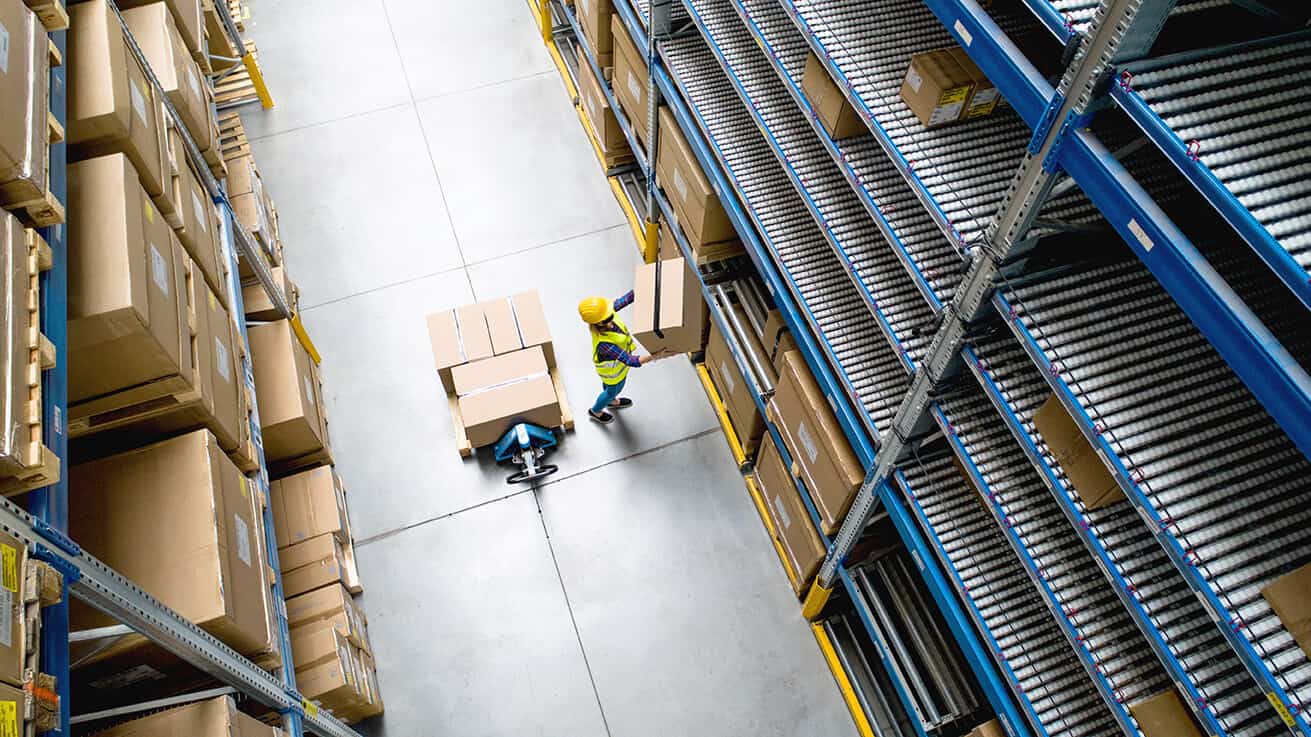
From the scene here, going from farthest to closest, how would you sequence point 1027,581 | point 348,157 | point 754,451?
point 348,157 < point 754,451 < point 1027,581

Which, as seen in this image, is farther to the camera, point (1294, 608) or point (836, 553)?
point (836, 553)

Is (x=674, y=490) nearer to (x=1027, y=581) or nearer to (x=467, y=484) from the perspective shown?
(x=467, y=484)

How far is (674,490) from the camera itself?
508 cm

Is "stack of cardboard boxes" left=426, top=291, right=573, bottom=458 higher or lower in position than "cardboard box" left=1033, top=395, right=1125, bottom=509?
higher

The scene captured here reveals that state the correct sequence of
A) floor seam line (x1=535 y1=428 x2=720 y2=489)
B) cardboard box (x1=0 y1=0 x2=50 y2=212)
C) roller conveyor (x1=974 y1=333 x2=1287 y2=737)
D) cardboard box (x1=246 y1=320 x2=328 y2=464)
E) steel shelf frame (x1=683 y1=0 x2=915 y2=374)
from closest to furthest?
roller conveyor (x1=974 y1=333 x2=1287 y2=737) → cardboard box (x1=0 y1=0 x2=50 y2=212) → steel shelf frame (x1=683 y1=0 x2=915 y2=374) → cardboard box (x1=246 y1=320 x2=328 y2=464) → floor seam line (x1=535 y1=428 x2=720 y2=489)

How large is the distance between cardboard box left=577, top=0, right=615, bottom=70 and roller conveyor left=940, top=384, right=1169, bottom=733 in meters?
4.12

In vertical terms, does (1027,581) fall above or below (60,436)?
below

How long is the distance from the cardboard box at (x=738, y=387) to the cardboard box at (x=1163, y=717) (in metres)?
2.40

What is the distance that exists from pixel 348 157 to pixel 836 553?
5.66 metres

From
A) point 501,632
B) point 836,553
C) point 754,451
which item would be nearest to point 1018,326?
point 836,553

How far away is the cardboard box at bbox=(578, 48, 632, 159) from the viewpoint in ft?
20.4

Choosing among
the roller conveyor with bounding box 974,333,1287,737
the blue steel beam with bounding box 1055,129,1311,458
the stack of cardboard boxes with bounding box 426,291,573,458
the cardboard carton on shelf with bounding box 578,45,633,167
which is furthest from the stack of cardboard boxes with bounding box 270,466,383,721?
the blue steel beam with bounding box 1055,129,1311,458

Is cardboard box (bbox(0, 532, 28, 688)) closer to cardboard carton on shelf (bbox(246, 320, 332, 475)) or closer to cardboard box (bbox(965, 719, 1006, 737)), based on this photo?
cardboard carton on shelf (bbox(246, 320, 332, 475))

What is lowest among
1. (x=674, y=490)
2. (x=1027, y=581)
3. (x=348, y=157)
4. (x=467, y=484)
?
(x=1027, y=581)
